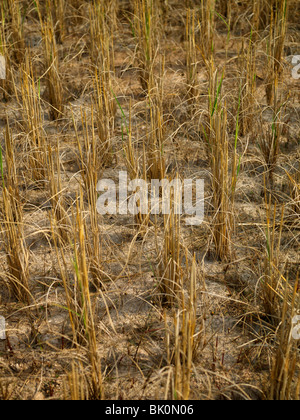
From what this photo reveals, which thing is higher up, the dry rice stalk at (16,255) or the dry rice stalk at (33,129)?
the dry rice stalk at (33,129)

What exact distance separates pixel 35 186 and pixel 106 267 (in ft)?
2.35

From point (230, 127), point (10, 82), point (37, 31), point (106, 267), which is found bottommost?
point (106, 267)

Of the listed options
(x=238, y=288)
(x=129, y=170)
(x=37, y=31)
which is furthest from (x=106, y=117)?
(x=37, y=31)

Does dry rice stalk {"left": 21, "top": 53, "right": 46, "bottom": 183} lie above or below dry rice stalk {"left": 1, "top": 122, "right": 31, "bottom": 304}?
above

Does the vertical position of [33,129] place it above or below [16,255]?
above

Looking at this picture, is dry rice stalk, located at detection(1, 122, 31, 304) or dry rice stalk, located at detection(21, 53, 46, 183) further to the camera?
dry rice stalk, located at detection(21, 53, 46, 183)

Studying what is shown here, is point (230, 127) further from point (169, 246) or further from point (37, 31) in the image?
point (37, 31)

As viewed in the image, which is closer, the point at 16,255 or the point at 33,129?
the point at 16,255

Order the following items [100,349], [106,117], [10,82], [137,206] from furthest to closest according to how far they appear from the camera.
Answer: [10,82], [106,117], [137,206], [100,349]

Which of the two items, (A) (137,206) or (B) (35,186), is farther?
(B) (35,186)

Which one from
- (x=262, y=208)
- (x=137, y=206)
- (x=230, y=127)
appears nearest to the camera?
(x=137, y=206)

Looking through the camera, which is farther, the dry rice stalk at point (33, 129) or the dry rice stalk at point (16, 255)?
the dry rice stalk at point (33, 129)

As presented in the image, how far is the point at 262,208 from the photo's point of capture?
2.87m

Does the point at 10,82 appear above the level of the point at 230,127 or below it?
above
